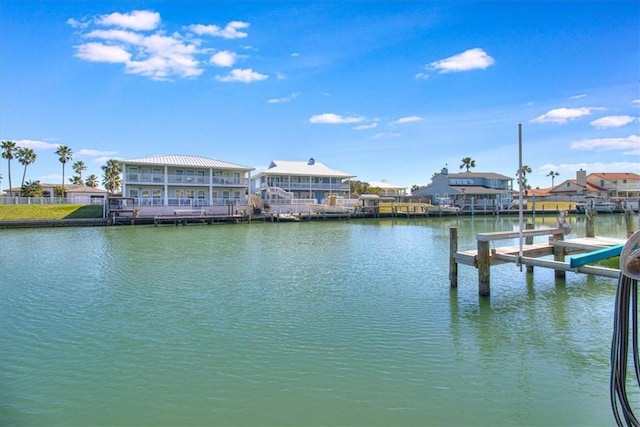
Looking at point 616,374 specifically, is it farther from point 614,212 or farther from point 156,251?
point 614,212

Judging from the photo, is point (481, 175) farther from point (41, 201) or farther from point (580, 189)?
point (41, 201)

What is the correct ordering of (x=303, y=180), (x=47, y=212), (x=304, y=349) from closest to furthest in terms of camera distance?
(x=304, y=349) → (x=47, y=212) → (x=303, y=180)

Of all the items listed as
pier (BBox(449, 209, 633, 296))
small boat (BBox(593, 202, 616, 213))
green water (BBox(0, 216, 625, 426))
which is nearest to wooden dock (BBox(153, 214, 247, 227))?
green water (BBox(0, 216, 625, 426))

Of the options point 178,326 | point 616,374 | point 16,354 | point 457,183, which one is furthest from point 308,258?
point 457,183

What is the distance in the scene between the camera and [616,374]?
3.32 metres

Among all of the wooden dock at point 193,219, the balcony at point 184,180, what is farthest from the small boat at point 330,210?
the wooden dock at point 193,219

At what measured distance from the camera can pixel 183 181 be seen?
51.4 m

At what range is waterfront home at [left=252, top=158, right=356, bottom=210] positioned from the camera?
211 ft

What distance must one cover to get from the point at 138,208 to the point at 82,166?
5942 centimetres

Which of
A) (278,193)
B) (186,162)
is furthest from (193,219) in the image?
(278,193)

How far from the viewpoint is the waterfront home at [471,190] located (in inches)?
2808

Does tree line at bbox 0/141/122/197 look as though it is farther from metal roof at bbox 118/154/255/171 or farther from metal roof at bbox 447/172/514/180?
metal roof at bbox 447/172/514/180

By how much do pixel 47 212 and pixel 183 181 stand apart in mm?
15428

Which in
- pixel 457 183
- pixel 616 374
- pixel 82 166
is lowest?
pixel 616 374
